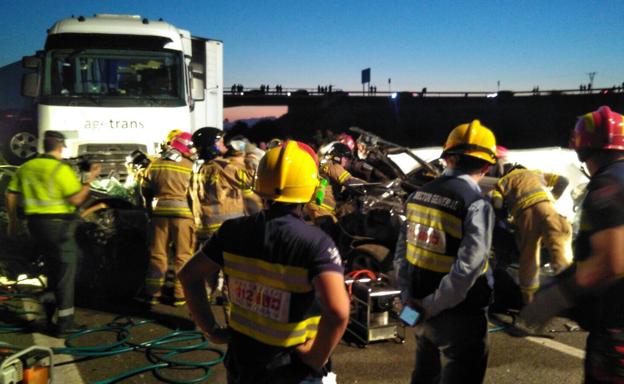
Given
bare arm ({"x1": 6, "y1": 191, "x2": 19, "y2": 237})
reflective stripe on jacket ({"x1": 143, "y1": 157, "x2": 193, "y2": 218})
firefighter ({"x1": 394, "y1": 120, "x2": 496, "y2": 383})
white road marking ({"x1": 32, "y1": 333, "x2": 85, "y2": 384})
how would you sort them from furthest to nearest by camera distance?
reflective stripe on jacket ({"x1": 143, "y1": 157, "x2": 193, "y2": 218}) < bare arm ({"x1": 6, "y1": 191, "x2": 19, "y2": 237}) < white road marking ({"x1": 32, "y1": 333, "x2": 85, "y2": 384}) < firefighter ({"x1": 394, "y1": 120, "x2": 496, "y2": 383})

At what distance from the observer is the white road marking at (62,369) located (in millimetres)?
4238

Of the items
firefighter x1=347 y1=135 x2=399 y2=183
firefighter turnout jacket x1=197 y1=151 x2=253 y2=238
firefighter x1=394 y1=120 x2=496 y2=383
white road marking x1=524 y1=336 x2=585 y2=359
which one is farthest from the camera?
firefighter x1=347 y1=135 x2=399 y2=183

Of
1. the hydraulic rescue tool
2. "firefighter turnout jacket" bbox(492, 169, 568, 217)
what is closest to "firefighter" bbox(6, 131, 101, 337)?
the hydraulic rescue tool

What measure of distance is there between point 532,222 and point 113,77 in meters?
6.59

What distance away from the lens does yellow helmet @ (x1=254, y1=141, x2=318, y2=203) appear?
2109mm

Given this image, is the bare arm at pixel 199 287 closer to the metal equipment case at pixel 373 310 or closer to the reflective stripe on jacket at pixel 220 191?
the metal equipment case at pixel 373 310

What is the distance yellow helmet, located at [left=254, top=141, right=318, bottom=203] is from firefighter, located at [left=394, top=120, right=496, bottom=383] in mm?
996

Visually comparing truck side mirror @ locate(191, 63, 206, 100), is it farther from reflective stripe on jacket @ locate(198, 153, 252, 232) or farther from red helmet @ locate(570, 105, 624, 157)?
red helmet @ locate(570, 105, 624, 157)

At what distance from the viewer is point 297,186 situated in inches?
83.4

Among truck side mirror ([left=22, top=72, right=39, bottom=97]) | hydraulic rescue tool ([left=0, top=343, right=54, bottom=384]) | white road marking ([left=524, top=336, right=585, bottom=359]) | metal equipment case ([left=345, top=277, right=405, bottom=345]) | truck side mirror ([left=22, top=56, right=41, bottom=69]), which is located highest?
truck side mirror ([left=22, top=56, right=41, bottom=69])

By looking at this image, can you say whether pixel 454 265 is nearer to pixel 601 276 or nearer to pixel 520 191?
pixel 601 276

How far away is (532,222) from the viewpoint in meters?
5.30

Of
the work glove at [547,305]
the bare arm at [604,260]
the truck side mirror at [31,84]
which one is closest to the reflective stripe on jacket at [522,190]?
the work glove at [547,305]

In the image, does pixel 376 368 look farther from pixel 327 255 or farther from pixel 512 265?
pixel 327 255
